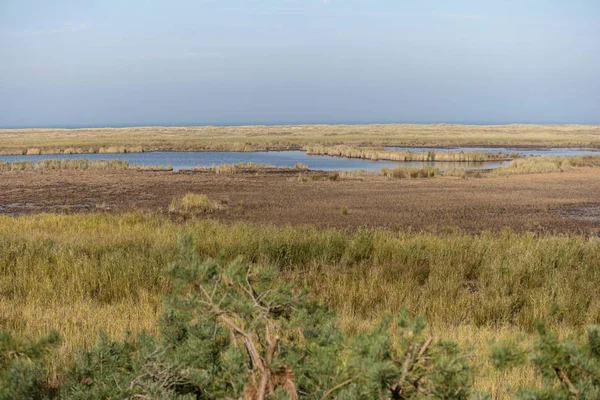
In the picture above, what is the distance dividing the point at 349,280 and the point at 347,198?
16.9 m

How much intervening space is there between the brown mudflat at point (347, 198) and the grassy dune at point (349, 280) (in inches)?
222

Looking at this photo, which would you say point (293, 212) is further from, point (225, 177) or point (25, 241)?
point (225, 177)

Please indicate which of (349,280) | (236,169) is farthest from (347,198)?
(236,169)

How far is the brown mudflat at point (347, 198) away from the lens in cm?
1920

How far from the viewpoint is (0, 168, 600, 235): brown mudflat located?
19203mm

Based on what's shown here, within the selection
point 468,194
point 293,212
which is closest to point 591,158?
point 468,194

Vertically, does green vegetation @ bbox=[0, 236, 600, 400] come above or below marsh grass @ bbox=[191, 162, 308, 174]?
above

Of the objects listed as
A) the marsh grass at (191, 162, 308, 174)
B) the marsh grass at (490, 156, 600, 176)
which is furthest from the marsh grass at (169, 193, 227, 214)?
the marsh grass at (490, 156, 600, 176)

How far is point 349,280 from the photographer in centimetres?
851

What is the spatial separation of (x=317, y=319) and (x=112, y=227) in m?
12.7

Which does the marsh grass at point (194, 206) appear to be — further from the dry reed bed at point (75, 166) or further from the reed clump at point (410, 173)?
the dry reed bed at point (75, 166)

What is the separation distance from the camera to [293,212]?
69.1 ft

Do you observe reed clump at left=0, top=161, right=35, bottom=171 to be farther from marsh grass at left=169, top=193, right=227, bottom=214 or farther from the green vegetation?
the green vegetation

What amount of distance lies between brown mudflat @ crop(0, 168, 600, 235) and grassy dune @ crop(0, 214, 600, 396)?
5.64 m
